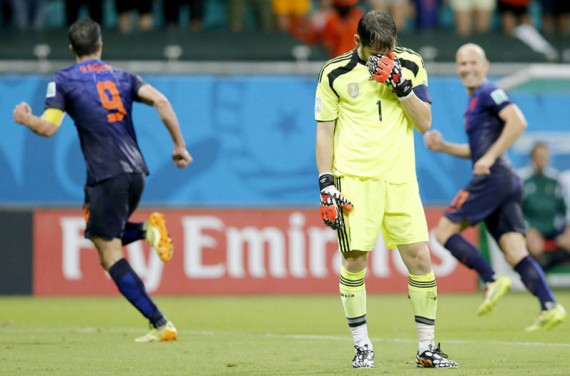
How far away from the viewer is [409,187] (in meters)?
7.65

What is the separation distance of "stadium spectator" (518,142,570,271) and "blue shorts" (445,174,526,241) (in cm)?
574

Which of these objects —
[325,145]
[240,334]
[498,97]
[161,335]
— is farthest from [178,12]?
[325,145]

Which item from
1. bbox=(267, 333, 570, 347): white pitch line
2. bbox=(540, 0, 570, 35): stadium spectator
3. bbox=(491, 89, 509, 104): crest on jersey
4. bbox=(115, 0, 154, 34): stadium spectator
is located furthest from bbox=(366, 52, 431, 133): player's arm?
bbox=(540, 0, 570, 35): stadium spectator

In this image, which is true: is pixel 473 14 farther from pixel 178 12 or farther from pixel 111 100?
pixel 111 100

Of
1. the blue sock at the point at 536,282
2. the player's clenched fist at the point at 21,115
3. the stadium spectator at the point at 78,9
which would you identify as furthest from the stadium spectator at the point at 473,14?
the player's clenched fist at the point at 21,115

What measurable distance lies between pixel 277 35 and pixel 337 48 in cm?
121

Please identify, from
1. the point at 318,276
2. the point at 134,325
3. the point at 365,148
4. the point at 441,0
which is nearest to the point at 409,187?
the point at 365,148

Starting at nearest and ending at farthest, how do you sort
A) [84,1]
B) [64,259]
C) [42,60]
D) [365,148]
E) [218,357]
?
[365,148], [218,357], [64,259], [42,60], [84,1]

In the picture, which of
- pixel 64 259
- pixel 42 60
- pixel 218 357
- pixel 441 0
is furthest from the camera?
pixel 441 0

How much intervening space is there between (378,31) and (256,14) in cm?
1211

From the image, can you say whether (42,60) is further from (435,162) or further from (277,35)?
(435,162)

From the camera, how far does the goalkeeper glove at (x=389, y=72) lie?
23.9ft

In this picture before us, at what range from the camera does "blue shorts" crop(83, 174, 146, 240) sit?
9.48m

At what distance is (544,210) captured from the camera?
16.8 m
